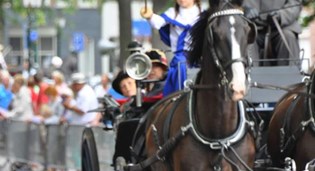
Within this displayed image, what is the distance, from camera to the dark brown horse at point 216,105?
8797 mm

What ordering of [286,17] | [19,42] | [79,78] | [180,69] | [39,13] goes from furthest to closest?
[19,42] < [39,13] < [79,78] < [286,17] < [180,69]

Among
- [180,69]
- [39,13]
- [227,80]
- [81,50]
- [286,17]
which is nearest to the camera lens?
[227,80]

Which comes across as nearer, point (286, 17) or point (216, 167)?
point (216, 167)

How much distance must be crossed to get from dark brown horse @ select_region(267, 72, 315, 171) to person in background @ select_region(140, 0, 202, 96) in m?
1.01

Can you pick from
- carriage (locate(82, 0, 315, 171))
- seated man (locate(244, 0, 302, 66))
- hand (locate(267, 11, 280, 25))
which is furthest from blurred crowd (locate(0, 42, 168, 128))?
carriage (locate(82, 0, 315, 171))

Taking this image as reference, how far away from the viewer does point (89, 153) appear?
12.4 m

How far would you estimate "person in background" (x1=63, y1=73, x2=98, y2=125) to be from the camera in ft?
62.4

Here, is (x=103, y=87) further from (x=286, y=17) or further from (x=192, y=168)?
(x=192, y=168)

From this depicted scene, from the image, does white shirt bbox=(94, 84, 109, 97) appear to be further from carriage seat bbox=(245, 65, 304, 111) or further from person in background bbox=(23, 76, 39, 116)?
carriage seat bbox=(245, 65, 304, 111)

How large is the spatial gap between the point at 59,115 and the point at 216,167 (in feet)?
39.7

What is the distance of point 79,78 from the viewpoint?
19844 millimetres

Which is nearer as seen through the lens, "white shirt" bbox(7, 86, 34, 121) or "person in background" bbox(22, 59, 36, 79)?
"white shirt" bbox(7, 86, 34, 121)

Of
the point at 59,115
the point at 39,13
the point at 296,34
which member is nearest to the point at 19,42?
the point at 39,13

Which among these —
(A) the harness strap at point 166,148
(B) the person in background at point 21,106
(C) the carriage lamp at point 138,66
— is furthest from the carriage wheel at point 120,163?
(B) the person in background at point 21,106
